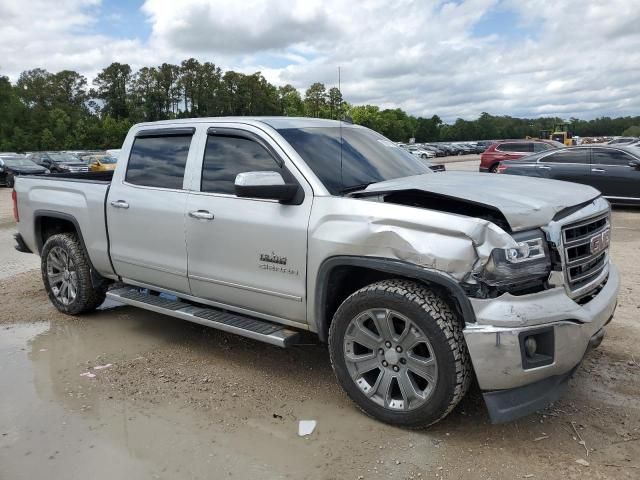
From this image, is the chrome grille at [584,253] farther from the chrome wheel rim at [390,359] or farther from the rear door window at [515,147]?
the rear door window at [515,147]

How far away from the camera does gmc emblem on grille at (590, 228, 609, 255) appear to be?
11.6 ft

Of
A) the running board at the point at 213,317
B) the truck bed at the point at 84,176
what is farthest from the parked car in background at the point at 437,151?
the running board at the point at 213,317

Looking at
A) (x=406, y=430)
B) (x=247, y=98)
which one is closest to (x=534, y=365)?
(x=406, y=430)

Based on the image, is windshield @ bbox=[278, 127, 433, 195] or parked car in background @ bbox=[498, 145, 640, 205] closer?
windshield @ bbox=[278, 127, 433, 195]

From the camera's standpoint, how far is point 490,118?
530ft

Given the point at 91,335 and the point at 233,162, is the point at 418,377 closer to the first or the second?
the point at 233,162

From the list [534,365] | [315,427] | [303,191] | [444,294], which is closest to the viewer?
[534,365]

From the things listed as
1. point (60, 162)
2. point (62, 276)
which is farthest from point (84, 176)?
point (60, 162)

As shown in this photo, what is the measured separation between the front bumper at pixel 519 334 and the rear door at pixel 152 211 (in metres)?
2.44

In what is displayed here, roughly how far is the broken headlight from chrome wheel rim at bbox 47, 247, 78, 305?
4248 millimetres

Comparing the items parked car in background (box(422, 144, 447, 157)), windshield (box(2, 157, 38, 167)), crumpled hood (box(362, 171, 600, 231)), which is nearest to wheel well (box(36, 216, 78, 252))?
crumpled hood (box(362, 171, 600, 231))

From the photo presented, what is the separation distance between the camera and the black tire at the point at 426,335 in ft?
10.4

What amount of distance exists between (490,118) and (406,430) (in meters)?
169

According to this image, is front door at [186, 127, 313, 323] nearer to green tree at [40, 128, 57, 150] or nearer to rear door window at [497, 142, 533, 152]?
rear door window at [497, 142, 533, 152]
